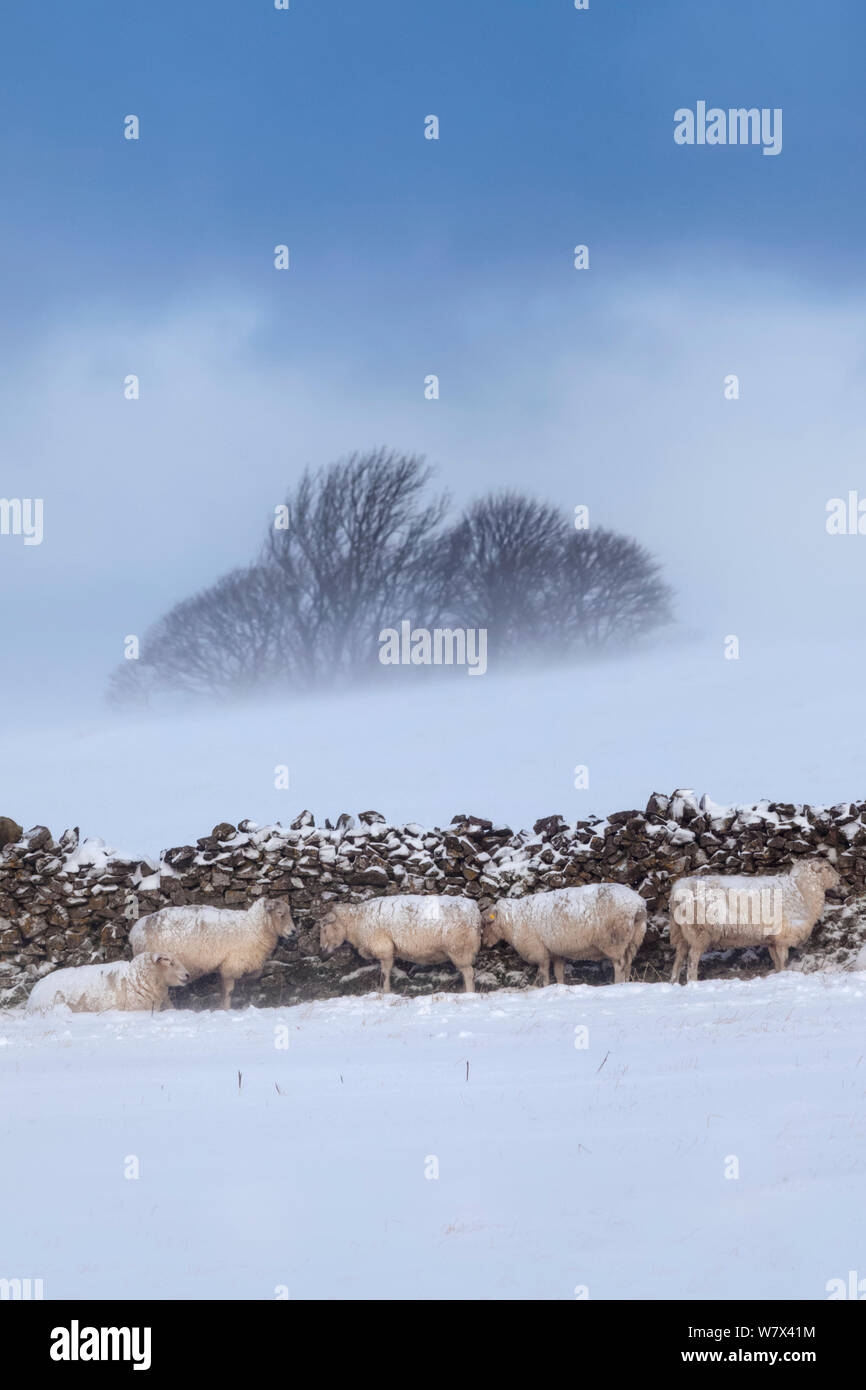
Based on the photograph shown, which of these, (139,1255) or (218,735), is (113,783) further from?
(139,1255)

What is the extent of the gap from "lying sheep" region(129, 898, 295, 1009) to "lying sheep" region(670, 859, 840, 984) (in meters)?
3.80

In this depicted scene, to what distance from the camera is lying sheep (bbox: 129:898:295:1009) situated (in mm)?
12023

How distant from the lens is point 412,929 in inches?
471

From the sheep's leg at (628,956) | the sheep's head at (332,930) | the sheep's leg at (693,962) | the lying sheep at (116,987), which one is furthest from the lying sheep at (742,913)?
the lying sheep at (116,987)

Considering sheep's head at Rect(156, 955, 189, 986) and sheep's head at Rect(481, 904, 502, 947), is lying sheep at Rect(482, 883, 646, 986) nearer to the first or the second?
sheep's head at Rect(481, 904, 502, 947)

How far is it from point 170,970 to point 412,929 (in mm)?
2276

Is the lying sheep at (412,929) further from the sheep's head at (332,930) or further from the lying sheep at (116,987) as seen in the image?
the lying sheep at (116,987)

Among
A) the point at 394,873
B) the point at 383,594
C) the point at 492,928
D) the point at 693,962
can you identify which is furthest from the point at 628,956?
the point at 383,594

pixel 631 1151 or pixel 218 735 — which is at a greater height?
pixel 218 735

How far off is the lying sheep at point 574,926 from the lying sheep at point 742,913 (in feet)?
1.36
